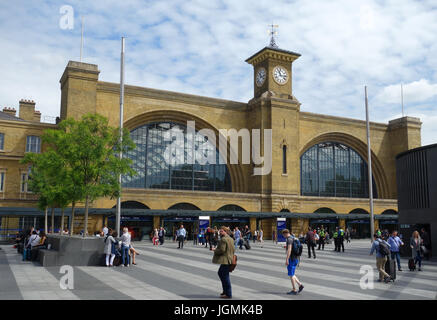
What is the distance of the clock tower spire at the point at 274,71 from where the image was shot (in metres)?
48.9

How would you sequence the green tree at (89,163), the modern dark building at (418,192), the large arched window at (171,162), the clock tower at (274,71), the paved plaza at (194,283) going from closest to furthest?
1. the paved plaza at (194,283)
2. the green tree at (89,163)
3. the modern dark building at (418,192)
4. the large arched window at (171,162)
5. the clock tower at (274,71)

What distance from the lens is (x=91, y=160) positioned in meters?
19.6

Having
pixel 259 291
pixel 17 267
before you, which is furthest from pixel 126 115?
pixel 259 291

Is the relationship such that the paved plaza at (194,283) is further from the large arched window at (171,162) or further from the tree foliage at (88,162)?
the large arched window at (171,162)

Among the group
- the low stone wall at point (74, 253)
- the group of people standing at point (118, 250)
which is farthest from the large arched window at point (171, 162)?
the group of people standing at point (118, 250)

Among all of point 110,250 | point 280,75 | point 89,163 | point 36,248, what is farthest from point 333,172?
point 36,248

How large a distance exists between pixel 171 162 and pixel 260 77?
14.9 metres

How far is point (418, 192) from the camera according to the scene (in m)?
23.1

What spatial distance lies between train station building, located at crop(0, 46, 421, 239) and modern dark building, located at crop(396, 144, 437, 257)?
63.0 ft

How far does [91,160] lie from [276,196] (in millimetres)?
29158

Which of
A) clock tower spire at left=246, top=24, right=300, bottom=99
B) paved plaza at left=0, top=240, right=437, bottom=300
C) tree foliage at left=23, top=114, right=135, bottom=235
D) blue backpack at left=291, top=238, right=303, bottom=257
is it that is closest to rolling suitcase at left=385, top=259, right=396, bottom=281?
paved plaza at left=0, top=240, right=437, bottom=300

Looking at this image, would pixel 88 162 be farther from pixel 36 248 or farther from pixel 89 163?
pixel 36 248

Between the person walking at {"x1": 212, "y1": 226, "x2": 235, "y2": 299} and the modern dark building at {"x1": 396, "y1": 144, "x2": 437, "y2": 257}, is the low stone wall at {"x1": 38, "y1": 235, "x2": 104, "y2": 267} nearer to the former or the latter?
the person walking at {"x1": 212, "y1": 226, "x2": 235, "y2": 299}
